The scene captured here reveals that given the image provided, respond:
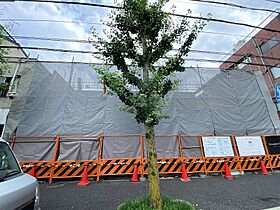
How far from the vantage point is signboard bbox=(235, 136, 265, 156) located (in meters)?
6.87

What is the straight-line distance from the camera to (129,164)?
6133mm

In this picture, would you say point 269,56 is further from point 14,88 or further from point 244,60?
point 14,88

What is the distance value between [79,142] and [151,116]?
4748 millimetres

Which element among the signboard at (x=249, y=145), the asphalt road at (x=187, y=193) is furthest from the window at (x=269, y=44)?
the asphalt road at (x=187, y=193)

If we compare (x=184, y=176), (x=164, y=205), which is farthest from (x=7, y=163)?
(x=184, y=176)

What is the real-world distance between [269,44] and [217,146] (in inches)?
574

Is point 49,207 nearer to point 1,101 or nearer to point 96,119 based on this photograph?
point 96,119

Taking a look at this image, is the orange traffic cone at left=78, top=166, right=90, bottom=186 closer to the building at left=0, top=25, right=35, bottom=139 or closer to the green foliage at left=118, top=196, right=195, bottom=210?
the green foliage at left=118, top=196, right=195, bottom=210

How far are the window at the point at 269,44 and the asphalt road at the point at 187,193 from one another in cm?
Answer: 1392

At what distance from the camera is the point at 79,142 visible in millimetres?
6355

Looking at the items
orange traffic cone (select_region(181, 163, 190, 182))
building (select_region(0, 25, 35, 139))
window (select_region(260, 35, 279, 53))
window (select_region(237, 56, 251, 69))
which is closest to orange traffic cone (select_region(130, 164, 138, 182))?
orange traffic cone (select_region(181, 163, 190, 182))

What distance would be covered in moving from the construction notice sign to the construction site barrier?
0.17 meters

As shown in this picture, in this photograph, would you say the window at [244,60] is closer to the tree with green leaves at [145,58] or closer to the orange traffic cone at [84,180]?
the tree with green leaves at [145,58]

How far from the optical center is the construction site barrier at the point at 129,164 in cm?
579
